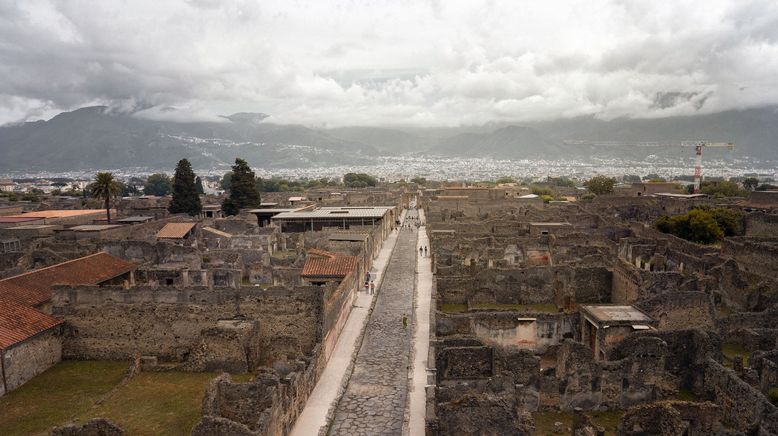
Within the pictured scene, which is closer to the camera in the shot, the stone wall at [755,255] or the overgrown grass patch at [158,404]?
the overgrown grass patch at [158,404]

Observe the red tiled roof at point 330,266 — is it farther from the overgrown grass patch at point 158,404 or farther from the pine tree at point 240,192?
the pine tree at point 240,192

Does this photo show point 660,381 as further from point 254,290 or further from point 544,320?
point 254,290

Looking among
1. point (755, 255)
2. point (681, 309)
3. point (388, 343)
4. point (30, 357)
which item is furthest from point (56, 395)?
point (755, 255)

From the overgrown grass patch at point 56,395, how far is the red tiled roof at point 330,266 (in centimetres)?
975

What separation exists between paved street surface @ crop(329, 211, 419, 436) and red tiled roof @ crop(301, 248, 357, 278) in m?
2.59

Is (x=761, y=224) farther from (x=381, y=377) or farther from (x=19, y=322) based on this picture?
(x=19, y=322)

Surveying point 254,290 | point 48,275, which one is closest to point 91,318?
point 48,275

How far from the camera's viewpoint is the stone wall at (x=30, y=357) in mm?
18609

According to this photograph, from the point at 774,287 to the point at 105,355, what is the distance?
32.2 meters

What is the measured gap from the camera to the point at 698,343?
18328mm

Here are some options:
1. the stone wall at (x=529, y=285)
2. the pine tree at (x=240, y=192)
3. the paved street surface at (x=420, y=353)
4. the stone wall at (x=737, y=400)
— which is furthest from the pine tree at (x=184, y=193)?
the stone wall at (x=737, y=400)

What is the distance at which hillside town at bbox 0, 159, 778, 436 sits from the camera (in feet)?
49.6

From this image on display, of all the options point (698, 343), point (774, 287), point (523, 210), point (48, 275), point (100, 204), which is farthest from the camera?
point (100, 204)

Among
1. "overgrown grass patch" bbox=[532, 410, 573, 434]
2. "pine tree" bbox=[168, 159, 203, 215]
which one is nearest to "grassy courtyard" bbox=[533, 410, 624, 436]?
"overgrown grass patch" bbox=[532, 410, 573, 434]
